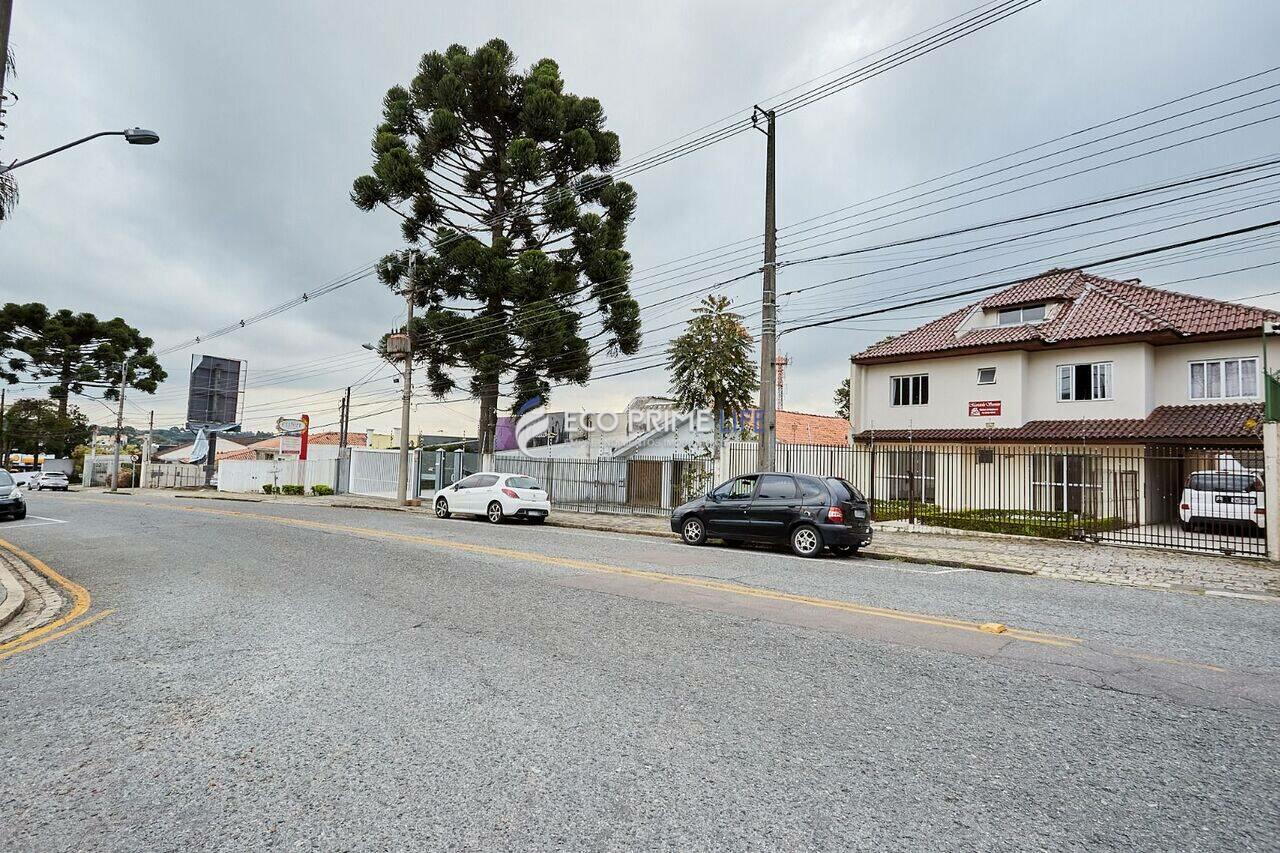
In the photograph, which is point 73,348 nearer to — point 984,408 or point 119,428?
point 119,428

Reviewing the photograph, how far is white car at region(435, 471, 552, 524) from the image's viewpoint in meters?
20.0

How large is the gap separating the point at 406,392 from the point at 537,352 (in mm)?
6935

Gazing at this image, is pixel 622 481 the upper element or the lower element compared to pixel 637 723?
upper

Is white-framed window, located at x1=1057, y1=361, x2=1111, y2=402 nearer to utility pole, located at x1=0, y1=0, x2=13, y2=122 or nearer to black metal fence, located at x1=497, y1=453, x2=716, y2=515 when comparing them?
black metal fence, located at x1=497, y1=453, x2=716, y2=515

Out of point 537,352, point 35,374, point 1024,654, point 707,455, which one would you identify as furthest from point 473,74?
point 35,374

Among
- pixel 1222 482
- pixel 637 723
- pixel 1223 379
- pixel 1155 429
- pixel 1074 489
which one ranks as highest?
pixel 1223 379

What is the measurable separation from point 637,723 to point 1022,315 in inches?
1088

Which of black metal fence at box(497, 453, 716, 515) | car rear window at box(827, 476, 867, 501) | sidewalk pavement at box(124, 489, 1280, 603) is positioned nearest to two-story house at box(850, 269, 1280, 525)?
sidewalk pavement at box(124, 489, 1280, 603)

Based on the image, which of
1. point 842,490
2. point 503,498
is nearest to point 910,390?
point 842,490

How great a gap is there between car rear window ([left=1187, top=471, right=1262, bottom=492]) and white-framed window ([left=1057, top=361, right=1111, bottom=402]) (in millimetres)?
6666

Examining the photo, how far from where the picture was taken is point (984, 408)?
25.1 m

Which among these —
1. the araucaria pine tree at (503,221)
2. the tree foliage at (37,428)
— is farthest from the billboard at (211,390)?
the araucaria pine tree at (503,221)

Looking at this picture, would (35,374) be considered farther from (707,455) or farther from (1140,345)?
(1140,345)

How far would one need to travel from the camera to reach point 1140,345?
73.2 feet
